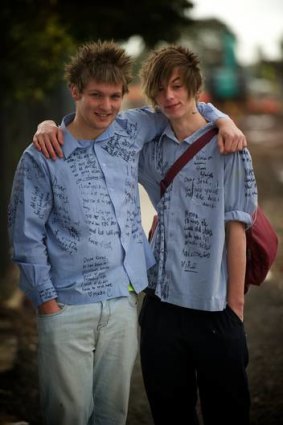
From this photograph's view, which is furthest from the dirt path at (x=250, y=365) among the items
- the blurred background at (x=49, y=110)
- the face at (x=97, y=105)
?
the face at (x=97, y=105)

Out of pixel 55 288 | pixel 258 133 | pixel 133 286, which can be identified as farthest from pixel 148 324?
pixel 258 133

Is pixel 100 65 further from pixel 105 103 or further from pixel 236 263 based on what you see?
pixel 236 263

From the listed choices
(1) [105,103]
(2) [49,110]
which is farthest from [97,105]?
(2) [49,110]

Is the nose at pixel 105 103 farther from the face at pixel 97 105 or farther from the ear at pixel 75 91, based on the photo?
the ear at pixel 75 91

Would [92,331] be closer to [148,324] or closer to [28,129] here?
[148,324]

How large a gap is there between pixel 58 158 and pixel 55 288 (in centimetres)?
56

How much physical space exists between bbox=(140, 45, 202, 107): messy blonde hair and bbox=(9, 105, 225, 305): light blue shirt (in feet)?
1.08

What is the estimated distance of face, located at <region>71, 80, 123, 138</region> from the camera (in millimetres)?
2725

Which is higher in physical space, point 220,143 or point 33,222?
point 220,143

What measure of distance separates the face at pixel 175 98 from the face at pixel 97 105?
20 cm

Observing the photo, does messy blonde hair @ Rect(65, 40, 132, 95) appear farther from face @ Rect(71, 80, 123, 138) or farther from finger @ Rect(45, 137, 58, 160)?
finger @ Rect(45, 137, 58, 160)

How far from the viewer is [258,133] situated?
76.7 feet

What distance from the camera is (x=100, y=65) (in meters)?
2.73

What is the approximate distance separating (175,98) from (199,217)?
54 centimetres
